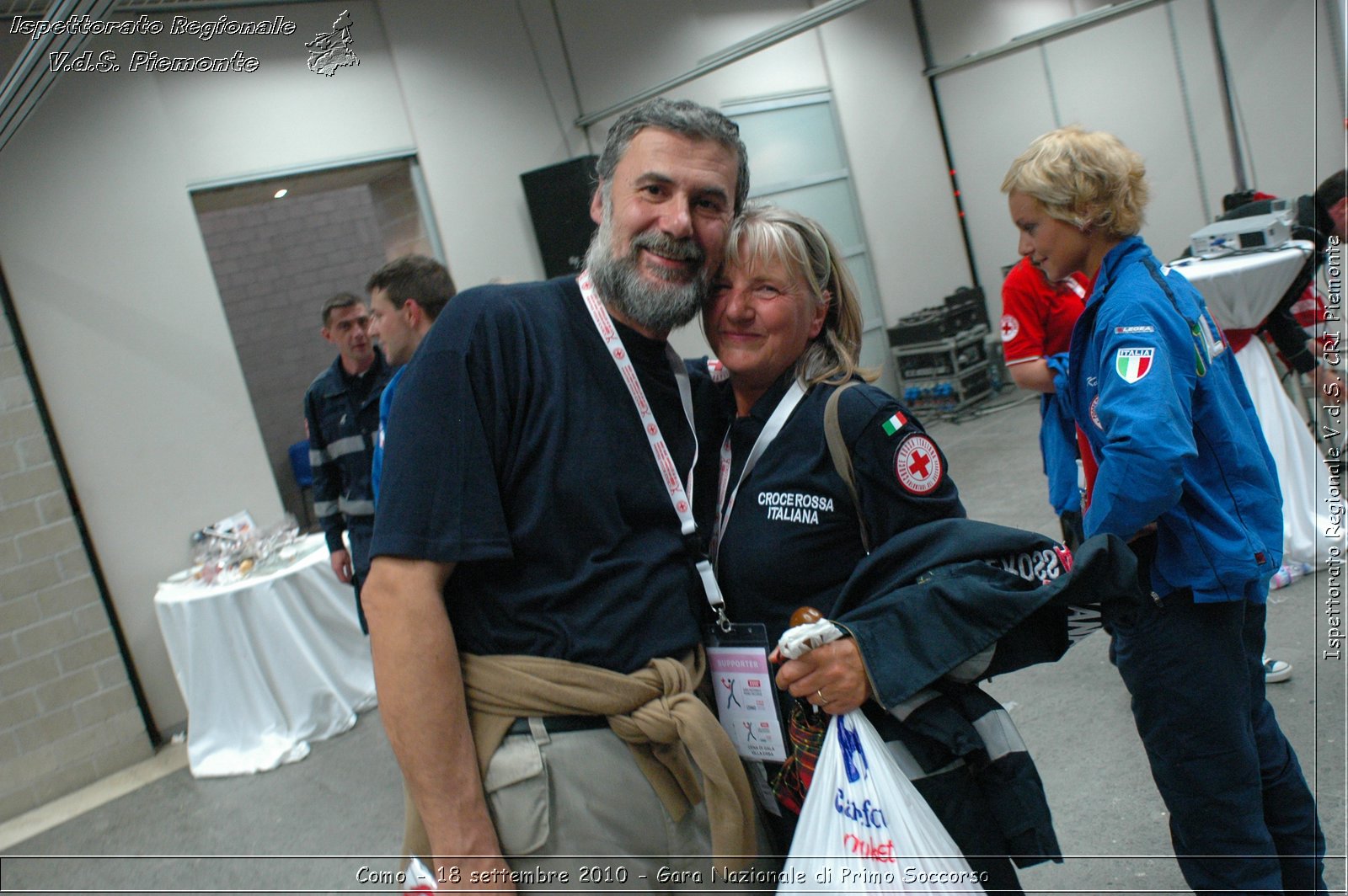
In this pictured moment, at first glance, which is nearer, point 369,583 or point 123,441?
point 369,583

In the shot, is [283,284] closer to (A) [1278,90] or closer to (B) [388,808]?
(B) [388,808]

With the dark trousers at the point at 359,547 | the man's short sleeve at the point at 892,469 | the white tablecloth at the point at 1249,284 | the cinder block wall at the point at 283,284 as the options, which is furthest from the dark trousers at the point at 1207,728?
the cinder block wall at the point at 283,284

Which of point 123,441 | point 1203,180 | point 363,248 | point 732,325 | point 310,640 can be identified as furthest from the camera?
point 363,248

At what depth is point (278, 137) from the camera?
5.61 m

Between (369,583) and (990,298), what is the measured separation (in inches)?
394

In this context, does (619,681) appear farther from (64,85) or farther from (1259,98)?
(1259,98)

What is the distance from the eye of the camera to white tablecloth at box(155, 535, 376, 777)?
4188mm

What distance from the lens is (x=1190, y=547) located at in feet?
5.19

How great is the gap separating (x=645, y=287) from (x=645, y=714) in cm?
58

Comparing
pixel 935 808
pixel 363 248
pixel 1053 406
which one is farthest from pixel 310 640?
pixel 363 248

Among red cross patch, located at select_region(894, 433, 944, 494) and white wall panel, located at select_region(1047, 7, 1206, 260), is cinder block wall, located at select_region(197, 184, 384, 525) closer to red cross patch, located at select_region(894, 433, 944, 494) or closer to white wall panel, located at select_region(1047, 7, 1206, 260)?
white wall panel, located at select_region(1047, 7, 1206, 260)

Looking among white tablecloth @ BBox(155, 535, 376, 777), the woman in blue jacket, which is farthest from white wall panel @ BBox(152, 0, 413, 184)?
the woman in blue jacket

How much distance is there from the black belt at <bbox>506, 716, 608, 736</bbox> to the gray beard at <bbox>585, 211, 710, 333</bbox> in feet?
1.79

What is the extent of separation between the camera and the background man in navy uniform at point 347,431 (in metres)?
3.59
